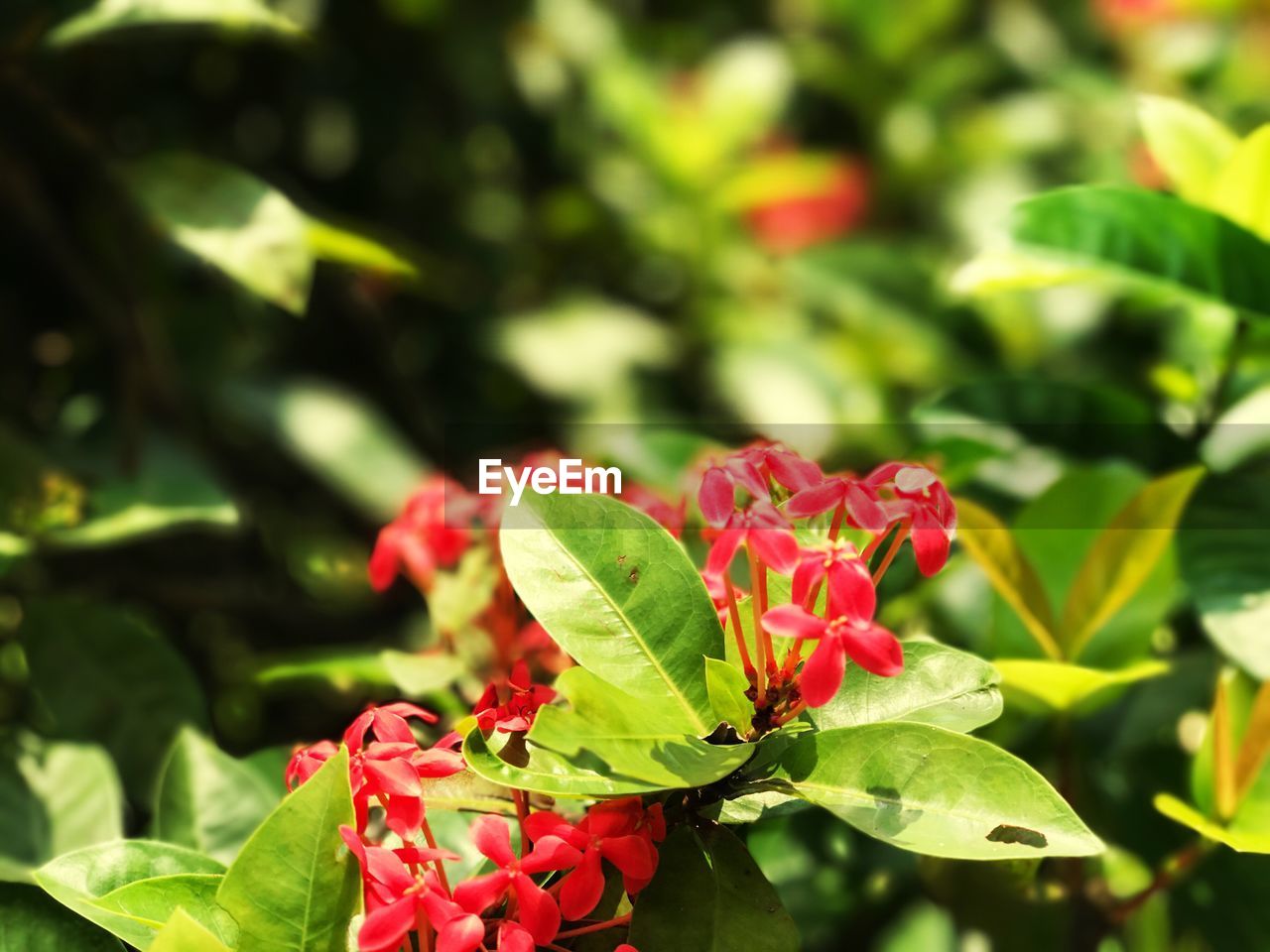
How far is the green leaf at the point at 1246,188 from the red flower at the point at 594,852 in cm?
77

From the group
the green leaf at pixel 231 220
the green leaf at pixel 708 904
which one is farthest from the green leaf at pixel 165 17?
the green leaf at pixel 708 904

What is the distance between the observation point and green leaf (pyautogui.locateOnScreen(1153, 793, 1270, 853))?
0.82 metres

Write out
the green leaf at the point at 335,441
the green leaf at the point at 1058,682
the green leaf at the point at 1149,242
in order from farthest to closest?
1. the green leaf at the point at 335,441
2. the green leaf at the point at 1149,242
3. the green leaf at the point at 1058,682

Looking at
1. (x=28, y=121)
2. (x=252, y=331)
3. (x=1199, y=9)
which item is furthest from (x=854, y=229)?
(x=28, y=121)

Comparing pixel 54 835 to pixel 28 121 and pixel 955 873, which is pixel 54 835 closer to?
pixel 955 873

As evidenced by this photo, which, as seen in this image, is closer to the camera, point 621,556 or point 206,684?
point 621,556

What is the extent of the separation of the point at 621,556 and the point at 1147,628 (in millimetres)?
549

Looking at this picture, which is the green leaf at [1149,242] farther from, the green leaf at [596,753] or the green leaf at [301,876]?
the green leaf at [301,876]

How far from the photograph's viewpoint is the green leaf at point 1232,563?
3.21 ft

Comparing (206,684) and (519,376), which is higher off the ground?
(519,376)

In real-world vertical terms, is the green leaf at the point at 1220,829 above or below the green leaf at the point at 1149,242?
below

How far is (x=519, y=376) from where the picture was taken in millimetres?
2285

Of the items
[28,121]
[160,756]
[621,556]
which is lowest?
[160,756]

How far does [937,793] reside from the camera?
0.68 metres
